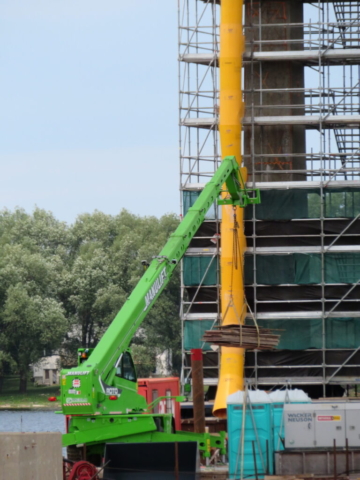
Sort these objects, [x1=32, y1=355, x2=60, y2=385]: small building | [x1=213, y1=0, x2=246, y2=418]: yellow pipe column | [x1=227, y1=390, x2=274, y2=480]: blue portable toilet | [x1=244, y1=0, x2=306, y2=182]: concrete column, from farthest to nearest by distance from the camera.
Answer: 1. [x1=32, y1=355, x2=60, y2=385]: small building
2. [x1=244, y1=0, x2=306, y2=182]: concrete column
3. [x1=213, y1=0, x2=246, y2=418]: yellow pipe column
4. [x1=227, y1=390, x2=274, y2=480]: blue portable toilet

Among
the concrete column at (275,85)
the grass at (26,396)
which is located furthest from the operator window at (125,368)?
the grass at (26,396)

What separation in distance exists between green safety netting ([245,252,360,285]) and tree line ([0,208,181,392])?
32.7 m

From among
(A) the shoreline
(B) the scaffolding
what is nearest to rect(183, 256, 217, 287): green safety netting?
(B) the scaffolding

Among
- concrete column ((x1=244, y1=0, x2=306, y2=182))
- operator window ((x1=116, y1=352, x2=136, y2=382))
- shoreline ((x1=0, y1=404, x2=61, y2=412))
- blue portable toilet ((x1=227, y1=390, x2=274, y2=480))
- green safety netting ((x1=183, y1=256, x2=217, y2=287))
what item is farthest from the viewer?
shoreline ((x1=0, y1=404, x2=61, y2=412))

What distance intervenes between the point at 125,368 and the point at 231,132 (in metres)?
20.3

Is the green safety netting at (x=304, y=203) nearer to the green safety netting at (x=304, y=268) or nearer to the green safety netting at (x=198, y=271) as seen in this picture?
the green safety netting at (x=304, y=268)

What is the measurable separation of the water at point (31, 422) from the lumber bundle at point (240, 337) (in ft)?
79.8

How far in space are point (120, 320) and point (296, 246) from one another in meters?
20.9

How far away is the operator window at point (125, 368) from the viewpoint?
33.1 meters

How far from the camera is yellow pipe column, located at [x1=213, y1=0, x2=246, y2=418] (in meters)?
50.8

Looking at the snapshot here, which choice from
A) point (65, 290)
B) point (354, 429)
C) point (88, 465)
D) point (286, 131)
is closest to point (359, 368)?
point (286, 131)

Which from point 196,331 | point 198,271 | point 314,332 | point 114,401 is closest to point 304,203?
point 198,271

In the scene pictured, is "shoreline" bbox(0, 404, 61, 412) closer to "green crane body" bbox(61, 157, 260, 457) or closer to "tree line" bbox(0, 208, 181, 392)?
"tree line" bbox(0, 208, 181, 392)

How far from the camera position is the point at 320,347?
52.4 m
